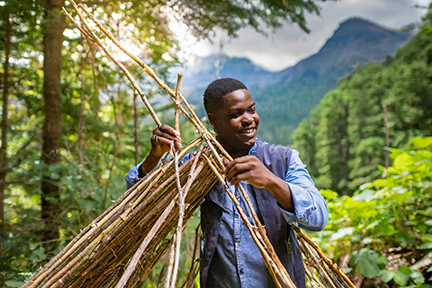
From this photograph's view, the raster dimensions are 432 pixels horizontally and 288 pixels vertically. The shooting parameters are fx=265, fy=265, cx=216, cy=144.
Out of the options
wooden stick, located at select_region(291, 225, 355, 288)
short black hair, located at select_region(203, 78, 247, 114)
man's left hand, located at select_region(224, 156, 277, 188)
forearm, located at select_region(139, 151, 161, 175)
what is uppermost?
short black hair, located at select_region(203, 78, 247, 114)

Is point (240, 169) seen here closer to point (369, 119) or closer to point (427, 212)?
point (427, 212)

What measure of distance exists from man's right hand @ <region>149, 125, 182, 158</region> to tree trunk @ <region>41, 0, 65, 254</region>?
146 cm

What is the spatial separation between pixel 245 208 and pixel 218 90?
0.49 metres

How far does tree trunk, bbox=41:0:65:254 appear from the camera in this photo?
211 cm

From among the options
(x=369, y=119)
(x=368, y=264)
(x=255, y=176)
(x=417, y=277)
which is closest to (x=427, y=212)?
(x=417, y=277)

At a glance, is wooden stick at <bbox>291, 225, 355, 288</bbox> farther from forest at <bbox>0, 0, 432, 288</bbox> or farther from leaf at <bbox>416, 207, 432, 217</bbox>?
leaf at <bbox>416, 207, 432, 217</bbox>

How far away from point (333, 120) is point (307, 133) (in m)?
1.74

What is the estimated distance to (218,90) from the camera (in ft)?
3.63

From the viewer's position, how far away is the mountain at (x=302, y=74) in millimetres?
18828

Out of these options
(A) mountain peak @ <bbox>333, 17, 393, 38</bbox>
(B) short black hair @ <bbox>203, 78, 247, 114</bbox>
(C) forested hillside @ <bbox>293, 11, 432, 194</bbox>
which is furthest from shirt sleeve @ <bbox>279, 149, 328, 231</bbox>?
(A) mountain peak @ <bbox>333, 17, 393, 38</bbox>

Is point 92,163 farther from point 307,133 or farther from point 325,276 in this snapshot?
point 307,133

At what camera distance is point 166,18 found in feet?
7.88

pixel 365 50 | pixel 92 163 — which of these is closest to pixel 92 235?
pixel 92 163

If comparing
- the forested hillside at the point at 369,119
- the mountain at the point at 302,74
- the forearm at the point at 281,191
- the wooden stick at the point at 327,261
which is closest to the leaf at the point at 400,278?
the wooden stick at the point at 327,261
